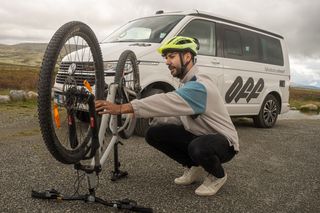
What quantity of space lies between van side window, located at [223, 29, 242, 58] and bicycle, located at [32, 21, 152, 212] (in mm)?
3818

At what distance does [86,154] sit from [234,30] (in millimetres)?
5308

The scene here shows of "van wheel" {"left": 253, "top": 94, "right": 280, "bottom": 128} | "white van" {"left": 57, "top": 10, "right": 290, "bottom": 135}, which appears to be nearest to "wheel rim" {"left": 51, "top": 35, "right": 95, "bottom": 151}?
"white van" {"left": 57, "top": 10, "right": 290, "bottom": 135}

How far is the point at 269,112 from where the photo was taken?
8734 millimetres

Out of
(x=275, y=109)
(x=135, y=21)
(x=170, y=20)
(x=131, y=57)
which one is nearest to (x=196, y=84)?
(x=131, y=57)

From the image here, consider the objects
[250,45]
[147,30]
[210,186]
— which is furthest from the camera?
[250,45]

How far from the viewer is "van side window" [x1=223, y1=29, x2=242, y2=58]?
739 cm

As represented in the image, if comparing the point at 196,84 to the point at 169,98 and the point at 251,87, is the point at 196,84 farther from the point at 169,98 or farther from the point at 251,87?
the point at 251,87

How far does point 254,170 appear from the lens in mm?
4672

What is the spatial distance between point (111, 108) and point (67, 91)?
1.40ft

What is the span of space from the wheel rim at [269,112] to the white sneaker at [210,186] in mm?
5292

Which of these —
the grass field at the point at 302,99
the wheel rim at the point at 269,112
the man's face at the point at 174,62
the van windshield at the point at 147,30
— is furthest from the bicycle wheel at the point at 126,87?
the grass field at the point at 302,99

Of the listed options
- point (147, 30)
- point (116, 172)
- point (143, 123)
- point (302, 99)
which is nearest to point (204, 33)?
point (147, 30)

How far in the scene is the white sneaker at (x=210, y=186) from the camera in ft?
11.7

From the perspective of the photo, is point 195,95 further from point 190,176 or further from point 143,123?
point 143,123
